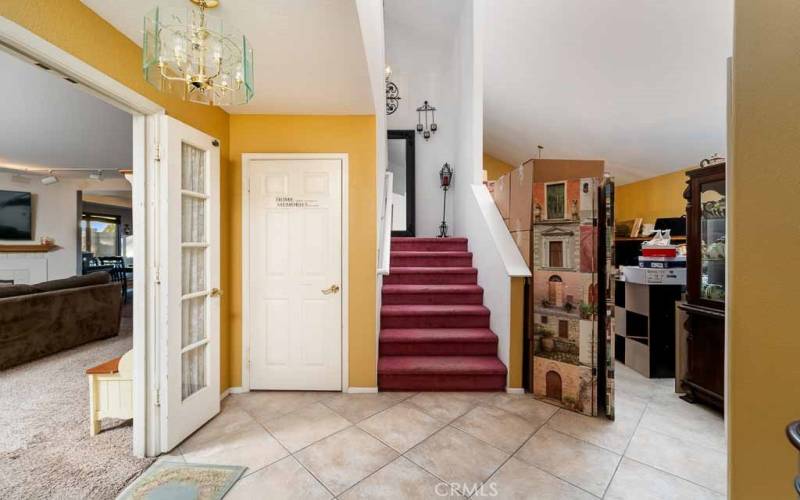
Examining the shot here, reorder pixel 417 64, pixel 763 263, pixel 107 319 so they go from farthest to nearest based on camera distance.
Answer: pixel 417 64 < pixel 107 319 < pixel 763 263

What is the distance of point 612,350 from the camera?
89.0 inches

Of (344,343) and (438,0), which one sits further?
(438,0)

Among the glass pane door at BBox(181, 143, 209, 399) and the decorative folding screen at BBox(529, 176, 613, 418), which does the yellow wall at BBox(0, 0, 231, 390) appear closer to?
the glass pane door at BBox(181, 143, 209, 399)

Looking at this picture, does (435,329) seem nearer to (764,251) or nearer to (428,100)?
(764,251)

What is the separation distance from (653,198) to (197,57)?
6.66 meters

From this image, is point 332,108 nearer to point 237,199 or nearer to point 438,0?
point 237,199

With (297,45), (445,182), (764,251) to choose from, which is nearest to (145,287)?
(297,45)

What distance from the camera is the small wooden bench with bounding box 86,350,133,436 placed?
1.99m

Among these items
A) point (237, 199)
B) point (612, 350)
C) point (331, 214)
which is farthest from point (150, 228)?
point (612, 350)

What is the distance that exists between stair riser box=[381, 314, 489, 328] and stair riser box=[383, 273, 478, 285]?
0.56m

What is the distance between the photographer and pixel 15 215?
5641mm

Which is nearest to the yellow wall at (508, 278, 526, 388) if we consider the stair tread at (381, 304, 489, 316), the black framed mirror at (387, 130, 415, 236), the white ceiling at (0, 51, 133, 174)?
the stair tread at (381, 304, 489, 316)

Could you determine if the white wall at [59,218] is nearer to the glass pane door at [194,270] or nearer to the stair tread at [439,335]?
the glass pane door at [194,270]

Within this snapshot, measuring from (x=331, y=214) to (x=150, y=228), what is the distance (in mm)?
1231
